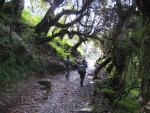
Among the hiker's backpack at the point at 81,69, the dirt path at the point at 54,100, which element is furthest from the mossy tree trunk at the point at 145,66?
the hiker's backpack at the point at 81,69

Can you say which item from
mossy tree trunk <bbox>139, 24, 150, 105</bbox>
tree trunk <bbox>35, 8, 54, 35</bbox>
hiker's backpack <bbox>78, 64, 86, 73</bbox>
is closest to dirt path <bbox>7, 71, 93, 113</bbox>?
hiker's backpack <bbox>78, 64, 86, 73</bbox>

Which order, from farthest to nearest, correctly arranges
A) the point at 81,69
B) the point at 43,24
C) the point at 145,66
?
the point at 43,24, the point at 81,69, the point at 145,66

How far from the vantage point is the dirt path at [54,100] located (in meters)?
11.5

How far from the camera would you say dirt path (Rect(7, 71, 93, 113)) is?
453 inches

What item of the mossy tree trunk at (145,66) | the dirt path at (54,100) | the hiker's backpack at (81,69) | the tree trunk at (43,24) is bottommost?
the dirt path at (54,100)

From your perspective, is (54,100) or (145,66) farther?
(54,100)

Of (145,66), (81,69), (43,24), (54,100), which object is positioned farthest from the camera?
(43,24)

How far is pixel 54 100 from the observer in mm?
13516

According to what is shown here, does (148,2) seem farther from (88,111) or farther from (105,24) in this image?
(105,24)

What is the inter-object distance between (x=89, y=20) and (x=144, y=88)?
51.7 ft

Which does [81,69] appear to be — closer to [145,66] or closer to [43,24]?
[43,24]

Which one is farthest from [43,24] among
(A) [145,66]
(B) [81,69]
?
(A) [145,66]

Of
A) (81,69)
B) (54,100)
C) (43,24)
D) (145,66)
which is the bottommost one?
(54,100)

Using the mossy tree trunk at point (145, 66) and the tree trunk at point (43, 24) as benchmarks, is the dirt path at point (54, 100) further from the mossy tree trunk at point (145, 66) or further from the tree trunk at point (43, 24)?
the tree trunk at point (43, 24)
